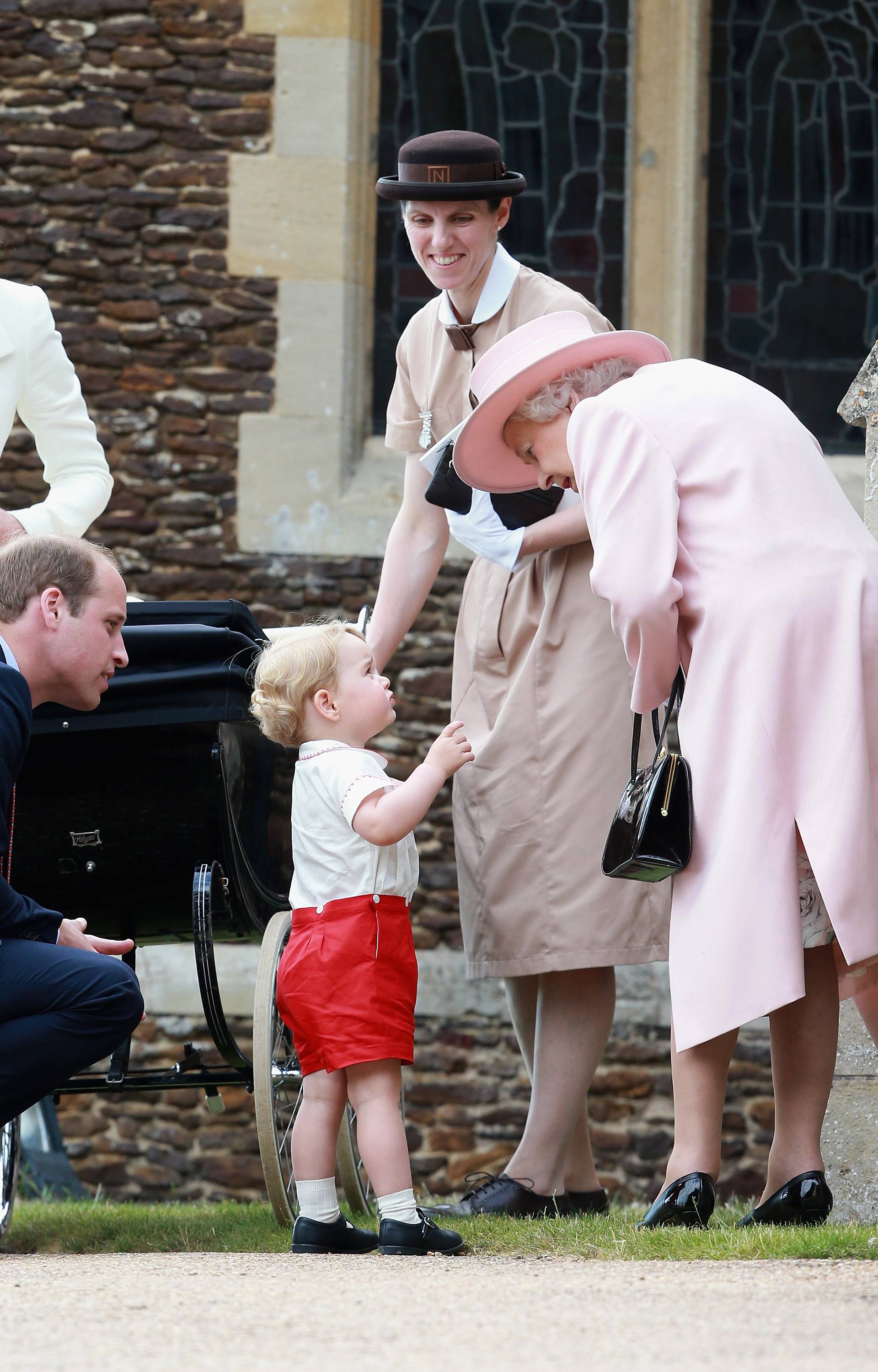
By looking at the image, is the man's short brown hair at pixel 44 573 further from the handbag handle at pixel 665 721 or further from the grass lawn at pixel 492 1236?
the grass lawn at pixel 492 1236

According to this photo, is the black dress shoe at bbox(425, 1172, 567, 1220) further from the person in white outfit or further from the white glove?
the person in white outfit

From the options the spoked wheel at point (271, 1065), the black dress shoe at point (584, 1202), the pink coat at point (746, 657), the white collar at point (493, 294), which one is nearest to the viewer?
the pink coat at point (746, 657)

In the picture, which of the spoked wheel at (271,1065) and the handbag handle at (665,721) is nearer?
the handbag handle at (665,721)

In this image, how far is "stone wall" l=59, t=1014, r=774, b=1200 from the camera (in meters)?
6.56

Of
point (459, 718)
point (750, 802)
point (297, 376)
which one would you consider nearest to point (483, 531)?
point (459, 718)

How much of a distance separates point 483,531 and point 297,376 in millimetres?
3346

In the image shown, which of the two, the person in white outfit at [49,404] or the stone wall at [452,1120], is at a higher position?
the person in white outfit at [49,404]

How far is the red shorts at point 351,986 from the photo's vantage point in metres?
2.99

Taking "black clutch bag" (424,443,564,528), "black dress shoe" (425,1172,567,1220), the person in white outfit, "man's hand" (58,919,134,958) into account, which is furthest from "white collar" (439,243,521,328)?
"black dress shoe" (425,1172,567,1220)

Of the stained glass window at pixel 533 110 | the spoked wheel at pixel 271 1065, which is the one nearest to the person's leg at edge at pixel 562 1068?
the spoked wheel at pixel 271 1065

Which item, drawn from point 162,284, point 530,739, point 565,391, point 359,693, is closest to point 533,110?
point 162,284

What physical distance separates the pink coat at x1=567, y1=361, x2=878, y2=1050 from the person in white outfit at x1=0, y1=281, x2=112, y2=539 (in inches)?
57.4

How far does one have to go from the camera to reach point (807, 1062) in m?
2.93

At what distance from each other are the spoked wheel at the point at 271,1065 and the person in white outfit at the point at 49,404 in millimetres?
1027
